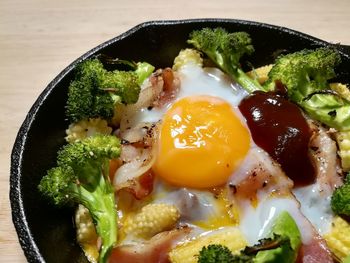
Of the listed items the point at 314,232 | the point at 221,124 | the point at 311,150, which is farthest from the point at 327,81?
the point at 314,232

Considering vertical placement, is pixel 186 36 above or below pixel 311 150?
above

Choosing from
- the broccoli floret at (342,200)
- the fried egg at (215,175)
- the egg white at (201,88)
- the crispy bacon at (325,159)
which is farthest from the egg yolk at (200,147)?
the broccoli floret at (342,200)

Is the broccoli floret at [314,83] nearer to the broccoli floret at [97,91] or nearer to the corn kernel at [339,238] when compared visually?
the corn kernel at [339,238]

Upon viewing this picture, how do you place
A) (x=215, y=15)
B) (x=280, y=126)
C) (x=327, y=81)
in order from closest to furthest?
(x=280, y=126), (x=327, y=81), (x=215, y=15)

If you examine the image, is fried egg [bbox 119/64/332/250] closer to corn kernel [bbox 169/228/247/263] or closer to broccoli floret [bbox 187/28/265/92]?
corn kernel [bbox 169/228/247/263]

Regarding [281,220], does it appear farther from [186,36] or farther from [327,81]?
[186,36]

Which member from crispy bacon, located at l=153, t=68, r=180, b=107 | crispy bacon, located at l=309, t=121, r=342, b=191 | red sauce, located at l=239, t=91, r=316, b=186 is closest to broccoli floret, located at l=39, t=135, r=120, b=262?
crispy bacon, located at l=153, t=68, r=180, b=107

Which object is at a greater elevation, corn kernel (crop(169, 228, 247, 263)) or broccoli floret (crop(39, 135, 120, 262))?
broccoli floret (crop(39, 135, 120, 262))
